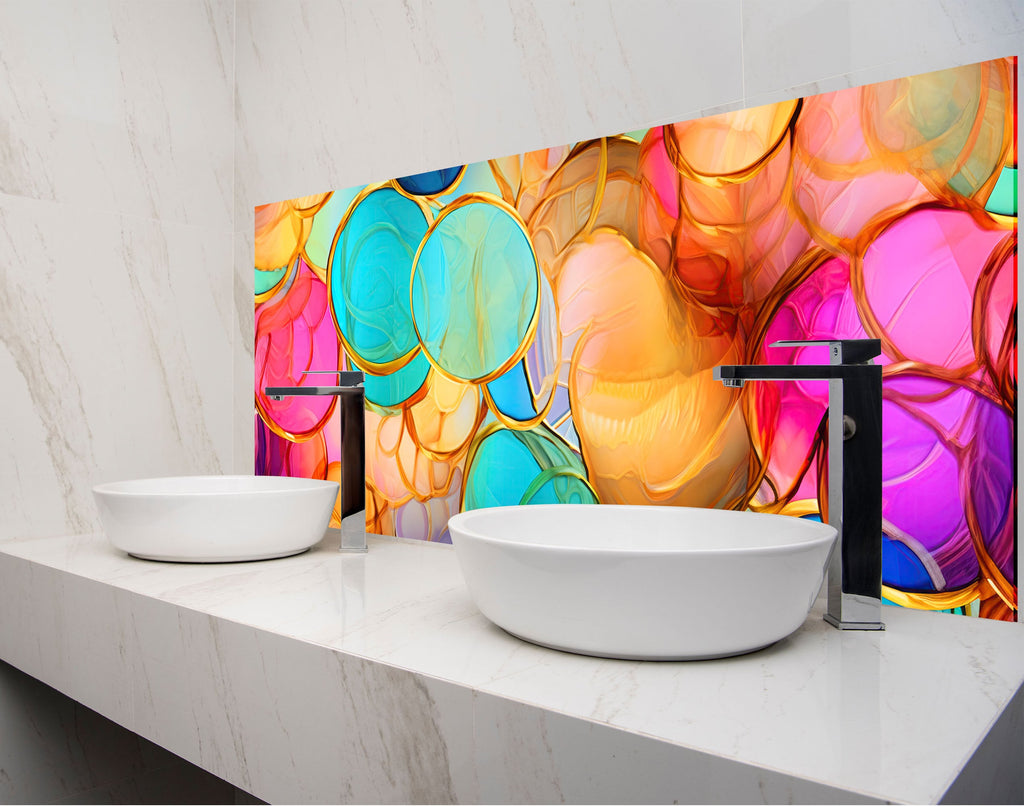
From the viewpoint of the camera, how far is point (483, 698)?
751 mm

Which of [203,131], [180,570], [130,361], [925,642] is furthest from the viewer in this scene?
[203,131]

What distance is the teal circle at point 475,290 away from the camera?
1440 millimetres

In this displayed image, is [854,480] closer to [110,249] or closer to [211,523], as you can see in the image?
[211,523]

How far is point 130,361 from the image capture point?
1.80 metres

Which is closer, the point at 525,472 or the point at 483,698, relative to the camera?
the point at 483,698

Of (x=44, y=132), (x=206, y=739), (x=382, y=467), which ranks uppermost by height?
(x=44, y=132)

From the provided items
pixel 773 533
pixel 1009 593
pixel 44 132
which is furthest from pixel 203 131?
pixel 1009 593

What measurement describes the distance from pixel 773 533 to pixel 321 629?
1.93ft

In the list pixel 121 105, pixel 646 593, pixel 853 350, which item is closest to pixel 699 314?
pixel 853 350

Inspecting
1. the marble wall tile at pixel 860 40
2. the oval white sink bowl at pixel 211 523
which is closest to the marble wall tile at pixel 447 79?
the marble wall tile at pixel 860 40

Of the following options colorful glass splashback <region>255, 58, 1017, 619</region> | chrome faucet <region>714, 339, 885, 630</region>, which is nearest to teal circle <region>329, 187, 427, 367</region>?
colorful glass splashback <region>255, 58, 1017, 619</region>

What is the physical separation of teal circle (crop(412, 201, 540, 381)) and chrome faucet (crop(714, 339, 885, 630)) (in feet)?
1.86

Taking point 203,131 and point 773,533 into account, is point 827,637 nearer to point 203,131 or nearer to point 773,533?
point 773,533

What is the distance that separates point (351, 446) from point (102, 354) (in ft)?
2.26
